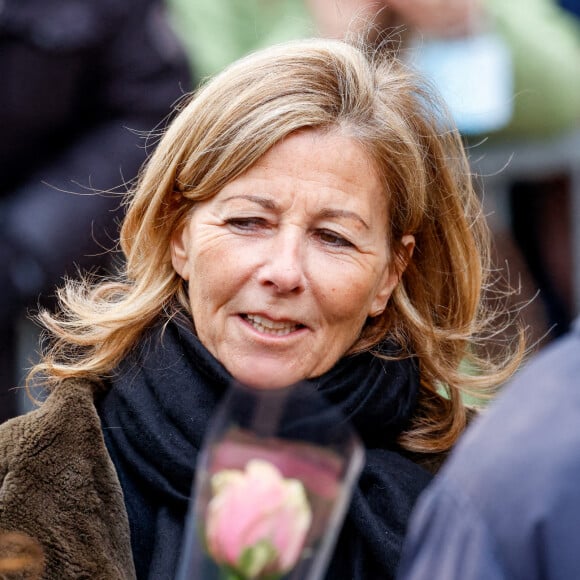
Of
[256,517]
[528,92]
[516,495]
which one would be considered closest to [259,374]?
[256,517]

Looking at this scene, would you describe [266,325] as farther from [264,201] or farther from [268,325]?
[264,201]

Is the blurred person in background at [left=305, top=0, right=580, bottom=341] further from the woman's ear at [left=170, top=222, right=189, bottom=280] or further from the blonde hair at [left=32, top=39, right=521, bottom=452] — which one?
the woman's ear at [left=170, top=222, right=189, bottom=280]

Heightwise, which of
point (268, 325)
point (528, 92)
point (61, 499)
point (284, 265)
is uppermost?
point (284, 265)

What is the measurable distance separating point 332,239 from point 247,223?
0.60 ft

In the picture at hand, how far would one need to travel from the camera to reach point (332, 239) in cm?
277

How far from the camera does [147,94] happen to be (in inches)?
175

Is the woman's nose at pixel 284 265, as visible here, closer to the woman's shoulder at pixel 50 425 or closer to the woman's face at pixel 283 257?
the woman's face at pixel 283 257

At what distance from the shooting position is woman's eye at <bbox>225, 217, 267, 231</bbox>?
273cm

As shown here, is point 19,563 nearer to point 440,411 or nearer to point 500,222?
point 440,411

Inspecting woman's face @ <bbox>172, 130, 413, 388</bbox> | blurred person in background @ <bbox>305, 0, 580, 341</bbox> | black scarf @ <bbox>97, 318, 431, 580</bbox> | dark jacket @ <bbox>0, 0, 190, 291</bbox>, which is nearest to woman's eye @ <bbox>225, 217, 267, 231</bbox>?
woman's face @ <bbox>172, 130, 413, 388</bbox>

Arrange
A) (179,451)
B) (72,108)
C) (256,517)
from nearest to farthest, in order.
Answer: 1. (256,517)
2. (179,451)
3. (72,108)

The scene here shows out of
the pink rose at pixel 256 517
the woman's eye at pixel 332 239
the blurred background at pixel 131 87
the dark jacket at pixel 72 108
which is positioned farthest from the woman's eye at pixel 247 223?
the dark jacket at pixel 72 108

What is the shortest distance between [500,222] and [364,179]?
2.53 meters

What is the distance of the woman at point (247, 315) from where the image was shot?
2607 millimetres
